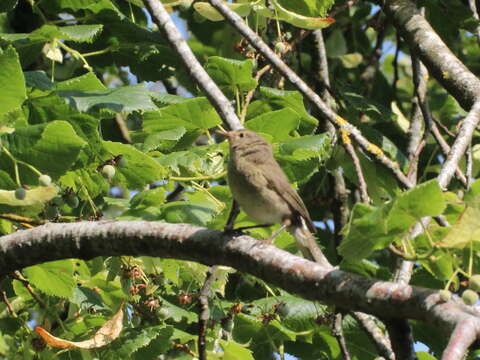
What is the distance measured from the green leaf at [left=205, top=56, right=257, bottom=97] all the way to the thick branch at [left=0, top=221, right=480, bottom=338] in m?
1.46

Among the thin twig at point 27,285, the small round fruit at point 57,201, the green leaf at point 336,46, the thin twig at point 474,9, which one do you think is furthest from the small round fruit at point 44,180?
the green leaf at point 336,46

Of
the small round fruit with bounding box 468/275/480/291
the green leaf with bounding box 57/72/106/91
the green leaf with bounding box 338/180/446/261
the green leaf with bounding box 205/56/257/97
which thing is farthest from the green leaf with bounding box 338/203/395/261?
the green leaf with bounding box 205/56/257/97

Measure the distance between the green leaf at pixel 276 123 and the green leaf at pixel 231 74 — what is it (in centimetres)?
27

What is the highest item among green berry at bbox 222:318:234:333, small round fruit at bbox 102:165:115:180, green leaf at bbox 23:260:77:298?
small round fruit at bbox 102:165:115:180

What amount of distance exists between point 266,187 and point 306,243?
0.31 metres

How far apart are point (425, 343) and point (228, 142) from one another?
1.49 meters

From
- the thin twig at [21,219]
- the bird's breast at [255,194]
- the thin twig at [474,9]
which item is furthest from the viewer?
the thin twig at [474,9]

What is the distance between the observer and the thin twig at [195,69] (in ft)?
10.7

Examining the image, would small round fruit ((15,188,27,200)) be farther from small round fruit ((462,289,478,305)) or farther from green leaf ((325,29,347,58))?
green leaf ((325,29,347,58))

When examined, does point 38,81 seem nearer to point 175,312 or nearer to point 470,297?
point 175,312

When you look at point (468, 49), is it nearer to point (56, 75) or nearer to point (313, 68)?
point (313, 68)

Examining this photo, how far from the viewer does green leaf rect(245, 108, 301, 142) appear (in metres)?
4.02

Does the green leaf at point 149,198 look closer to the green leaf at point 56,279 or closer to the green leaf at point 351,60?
the green leaf at point 56,279

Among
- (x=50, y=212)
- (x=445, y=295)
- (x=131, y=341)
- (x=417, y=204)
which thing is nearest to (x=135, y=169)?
(x=50, y=212)
